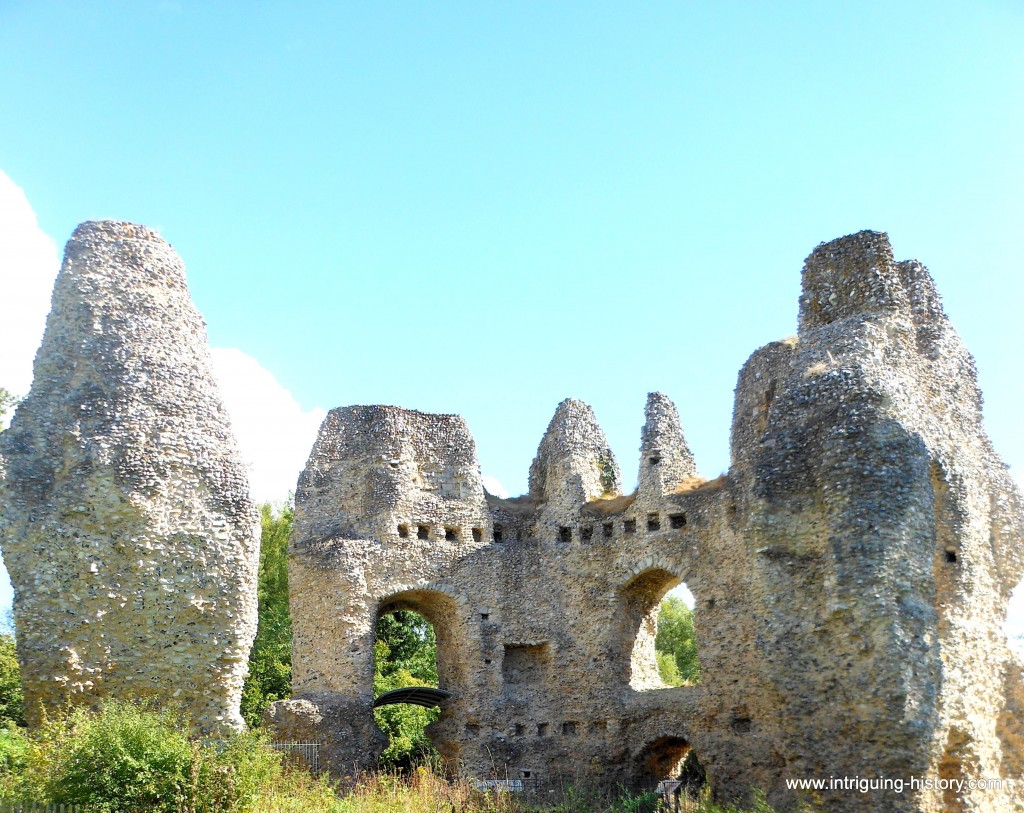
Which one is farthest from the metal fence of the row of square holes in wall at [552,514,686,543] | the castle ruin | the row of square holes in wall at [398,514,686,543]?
the row of square holes in wall at [552,514,686,543]

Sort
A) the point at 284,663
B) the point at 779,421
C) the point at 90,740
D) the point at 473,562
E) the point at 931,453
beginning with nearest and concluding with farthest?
the point at 90,740 < the point at 931,453 < the point at 779,421 < the point at 473,562 < the point at 284,663

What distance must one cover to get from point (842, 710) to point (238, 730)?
839 centimetres

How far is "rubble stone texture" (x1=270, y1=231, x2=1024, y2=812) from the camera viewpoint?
13758mm

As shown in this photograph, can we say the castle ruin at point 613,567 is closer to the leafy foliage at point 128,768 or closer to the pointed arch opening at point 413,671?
the pointed arch opening at point 413,671

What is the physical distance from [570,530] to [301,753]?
25.1 feet

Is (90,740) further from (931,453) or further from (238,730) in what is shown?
(931,453)

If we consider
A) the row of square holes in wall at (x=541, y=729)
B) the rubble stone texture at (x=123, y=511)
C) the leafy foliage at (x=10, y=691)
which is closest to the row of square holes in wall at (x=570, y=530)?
the row of square holes in wall at (x=541, y=729)

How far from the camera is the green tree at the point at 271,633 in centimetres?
2683

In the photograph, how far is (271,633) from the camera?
29.4 m

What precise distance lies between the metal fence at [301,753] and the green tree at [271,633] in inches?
254

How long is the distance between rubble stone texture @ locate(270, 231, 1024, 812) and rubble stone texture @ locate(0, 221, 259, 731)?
236 inches

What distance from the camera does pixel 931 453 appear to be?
14820 millimetres

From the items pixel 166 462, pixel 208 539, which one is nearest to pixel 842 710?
pixel 208 539

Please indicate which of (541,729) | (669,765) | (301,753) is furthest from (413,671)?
(301,753)
